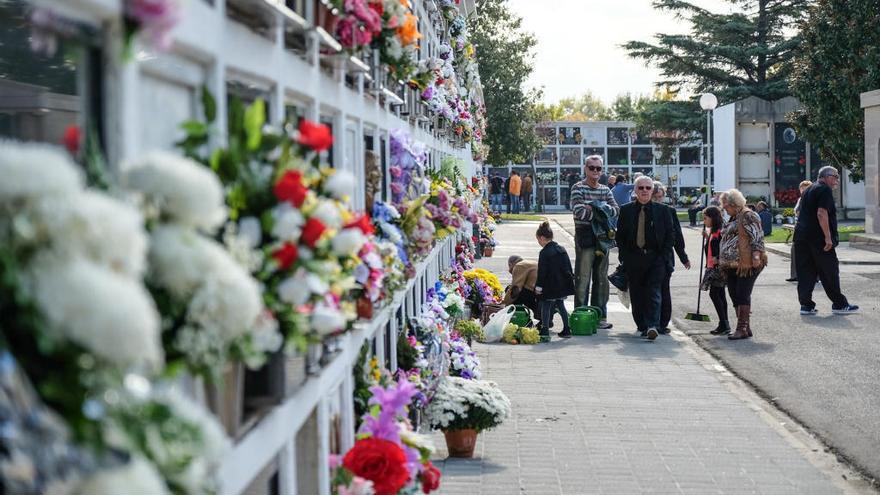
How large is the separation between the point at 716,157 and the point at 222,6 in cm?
4821

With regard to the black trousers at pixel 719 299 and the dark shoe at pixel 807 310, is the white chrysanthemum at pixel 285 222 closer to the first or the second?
the black trousers at pixel 719 299

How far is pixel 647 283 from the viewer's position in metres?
17.1

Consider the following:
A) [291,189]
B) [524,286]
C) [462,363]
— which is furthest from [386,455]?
[524,286]

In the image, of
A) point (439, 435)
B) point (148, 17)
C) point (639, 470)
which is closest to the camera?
point (148, 17)

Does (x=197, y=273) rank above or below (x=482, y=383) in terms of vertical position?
above

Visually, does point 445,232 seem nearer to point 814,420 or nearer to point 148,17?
point 814,420

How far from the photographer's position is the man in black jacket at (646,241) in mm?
16875

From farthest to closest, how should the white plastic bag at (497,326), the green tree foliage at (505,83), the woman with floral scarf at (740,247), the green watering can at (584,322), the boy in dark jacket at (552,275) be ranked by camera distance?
1. the green tree foliage at (505,83)
2. the green watering can at (584,322)
3. the white plastic bag at (497,326)
4. the boy in dark jacket at (552,275)
5. the woman with floral scarf at (740,247)

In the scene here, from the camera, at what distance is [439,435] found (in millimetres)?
11125

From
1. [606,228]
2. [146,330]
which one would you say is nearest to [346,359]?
[146,330]

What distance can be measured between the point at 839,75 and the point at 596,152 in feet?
117

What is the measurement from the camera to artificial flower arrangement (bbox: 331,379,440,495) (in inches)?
252

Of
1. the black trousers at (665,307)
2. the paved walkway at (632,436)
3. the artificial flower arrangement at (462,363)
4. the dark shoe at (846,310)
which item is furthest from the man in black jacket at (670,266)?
the artificial flower arrangement at (462,363)

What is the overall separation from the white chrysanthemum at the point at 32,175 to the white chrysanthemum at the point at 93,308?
12 centimetres
